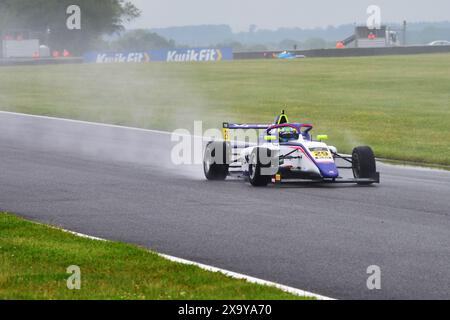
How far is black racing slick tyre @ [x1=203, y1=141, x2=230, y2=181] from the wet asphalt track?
0.24 m

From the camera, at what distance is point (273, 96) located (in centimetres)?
4009

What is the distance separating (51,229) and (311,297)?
4104 mm

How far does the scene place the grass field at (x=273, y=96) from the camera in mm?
27359

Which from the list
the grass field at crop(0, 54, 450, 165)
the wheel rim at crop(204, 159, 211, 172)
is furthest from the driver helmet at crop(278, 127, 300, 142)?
the grass field at crop(0, 54, 450, 165)

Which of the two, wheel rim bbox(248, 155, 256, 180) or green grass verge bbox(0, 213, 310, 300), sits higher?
wheel rim bbox(248, 155, 256, 180)

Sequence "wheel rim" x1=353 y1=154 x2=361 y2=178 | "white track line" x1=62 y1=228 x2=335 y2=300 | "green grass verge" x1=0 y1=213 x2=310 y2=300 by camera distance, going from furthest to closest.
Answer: "wheel rim" x1=353 y1=154 x2=361 y2=178 → "white track line" x1=62 y1=228 x2=335 y2=300 → "green grass verge" x1=0 y1=213 x2=310 y2=300

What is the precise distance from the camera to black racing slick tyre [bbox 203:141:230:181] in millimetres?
16500

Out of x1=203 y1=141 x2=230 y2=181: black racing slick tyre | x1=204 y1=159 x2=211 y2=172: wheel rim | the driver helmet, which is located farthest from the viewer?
x1=204 y1=159 x2=211 y2=172: wheel rim

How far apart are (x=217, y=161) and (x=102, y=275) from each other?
7.58 m

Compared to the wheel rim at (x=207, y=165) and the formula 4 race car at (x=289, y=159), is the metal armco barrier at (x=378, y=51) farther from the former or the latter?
the formula 4 race car at (x=289, y=159)

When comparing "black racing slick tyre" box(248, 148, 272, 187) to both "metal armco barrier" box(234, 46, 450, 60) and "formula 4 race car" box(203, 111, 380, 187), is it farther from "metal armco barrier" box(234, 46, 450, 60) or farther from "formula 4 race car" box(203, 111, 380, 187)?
"metal armco barrier" box(234, 46, 450, 60)

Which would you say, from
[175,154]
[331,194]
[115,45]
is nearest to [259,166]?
[331,194]

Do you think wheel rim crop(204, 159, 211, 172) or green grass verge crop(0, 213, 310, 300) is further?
wheel rim crop(204, 159, 211, 172)

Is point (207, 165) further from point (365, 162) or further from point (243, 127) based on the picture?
point (365, 162)
